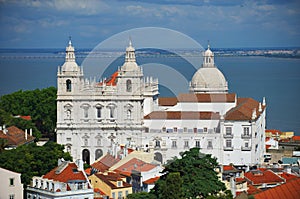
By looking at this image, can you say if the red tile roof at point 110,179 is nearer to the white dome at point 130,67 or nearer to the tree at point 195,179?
the tree at point 195,179

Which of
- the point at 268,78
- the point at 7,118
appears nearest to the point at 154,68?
the point at 7,118

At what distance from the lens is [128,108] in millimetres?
47000

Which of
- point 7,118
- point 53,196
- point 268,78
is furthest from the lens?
point 268,78

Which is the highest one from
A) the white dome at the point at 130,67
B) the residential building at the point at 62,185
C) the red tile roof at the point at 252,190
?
the white dome at the point at 130,67

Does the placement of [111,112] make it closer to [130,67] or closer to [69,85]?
[130,67]

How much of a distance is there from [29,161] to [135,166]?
357 centimetres

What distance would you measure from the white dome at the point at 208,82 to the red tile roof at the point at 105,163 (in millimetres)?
13270

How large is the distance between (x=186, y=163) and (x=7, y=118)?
76.0ft

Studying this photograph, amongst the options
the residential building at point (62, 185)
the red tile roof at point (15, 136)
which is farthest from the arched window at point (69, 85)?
the residential building at point (62, 185)

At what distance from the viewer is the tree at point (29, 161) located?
32.2 meters

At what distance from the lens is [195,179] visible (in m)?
29.0

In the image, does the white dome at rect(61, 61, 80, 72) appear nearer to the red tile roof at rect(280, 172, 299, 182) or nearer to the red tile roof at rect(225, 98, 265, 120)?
the red tile roof at rect(225, 98, 265, 120)

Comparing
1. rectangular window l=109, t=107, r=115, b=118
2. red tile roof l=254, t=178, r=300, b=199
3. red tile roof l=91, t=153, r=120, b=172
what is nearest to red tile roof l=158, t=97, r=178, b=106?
rectangular window l=109, t=107, r=115, b=118

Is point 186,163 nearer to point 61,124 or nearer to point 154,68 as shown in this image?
point 61,124
